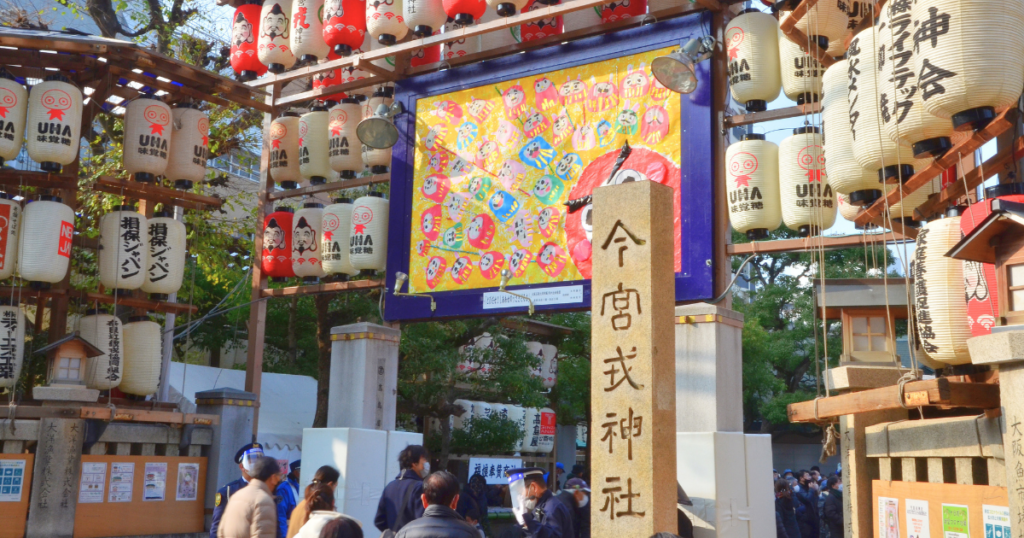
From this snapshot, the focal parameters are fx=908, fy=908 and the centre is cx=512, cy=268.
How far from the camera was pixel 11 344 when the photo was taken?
11820 mm

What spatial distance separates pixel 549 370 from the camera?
21.8 metres

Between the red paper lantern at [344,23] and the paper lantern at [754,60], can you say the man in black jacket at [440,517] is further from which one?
the red paper lantern at [344,23]

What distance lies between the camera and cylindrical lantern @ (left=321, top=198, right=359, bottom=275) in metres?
13.0

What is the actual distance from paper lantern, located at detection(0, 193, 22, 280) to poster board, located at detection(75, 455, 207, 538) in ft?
8.91

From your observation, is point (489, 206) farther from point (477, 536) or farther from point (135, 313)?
point (477, 536)

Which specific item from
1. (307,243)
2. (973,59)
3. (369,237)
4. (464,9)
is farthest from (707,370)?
(307,243)

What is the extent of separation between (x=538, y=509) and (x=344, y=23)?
813 cm

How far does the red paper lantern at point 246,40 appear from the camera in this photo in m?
14.4

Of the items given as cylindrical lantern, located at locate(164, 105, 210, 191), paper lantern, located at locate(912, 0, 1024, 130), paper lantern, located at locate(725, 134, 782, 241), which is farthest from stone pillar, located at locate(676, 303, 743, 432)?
cylindrical lantern, located at locate(164, 105, 210, 191)

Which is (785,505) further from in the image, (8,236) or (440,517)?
(8,236)

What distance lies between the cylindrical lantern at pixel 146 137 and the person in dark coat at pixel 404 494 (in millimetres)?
7859

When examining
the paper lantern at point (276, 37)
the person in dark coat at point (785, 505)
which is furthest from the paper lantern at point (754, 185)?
the paper lantern at point (276, 37)

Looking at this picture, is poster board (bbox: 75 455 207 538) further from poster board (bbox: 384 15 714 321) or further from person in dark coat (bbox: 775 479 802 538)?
person in dark coat (bbox: 775 479 802 538)

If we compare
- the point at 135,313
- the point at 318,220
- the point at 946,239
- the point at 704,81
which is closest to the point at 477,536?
the point at 946,239
